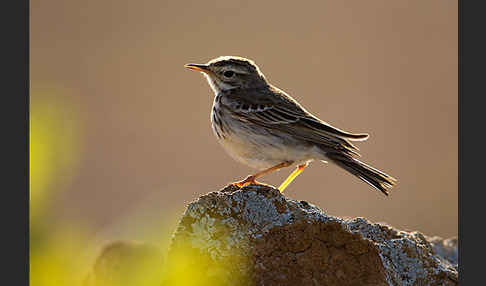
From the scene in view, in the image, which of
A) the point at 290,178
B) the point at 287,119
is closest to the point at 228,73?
the point at 287,119

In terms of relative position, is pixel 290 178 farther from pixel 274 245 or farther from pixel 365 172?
pixel 274 245

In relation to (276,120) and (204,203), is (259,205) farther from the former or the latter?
(276,120)

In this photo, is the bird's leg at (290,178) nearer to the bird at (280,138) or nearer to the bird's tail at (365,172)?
the bird at (280,138)

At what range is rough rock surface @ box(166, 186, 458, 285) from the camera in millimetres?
2896

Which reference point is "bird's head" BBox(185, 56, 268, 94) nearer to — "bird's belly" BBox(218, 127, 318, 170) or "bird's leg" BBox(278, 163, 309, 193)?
"bird's belly" BBox(218, 127, 318, 170)

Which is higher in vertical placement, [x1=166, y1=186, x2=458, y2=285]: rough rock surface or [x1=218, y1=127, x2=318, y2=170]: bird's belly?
[x1=218, y1=127, x2=318, y2=170]: bird's belly

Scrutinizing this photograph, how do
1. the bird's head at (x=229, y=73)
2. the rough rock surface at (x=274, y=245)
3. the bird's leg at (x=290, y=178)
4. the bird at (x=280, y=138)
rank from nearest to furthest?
1. the rough rock surface at (x=274, y=245)
2. the bird's leg at (x=290, y=178)
3. the bird at (x=280, y=138)
4. the bird's head at (x=229, y=73)

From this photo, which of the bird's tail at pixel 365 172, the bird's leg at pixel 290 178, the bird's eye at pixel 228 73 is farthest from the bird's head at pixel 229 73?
the bird's tail at pixel 365 172

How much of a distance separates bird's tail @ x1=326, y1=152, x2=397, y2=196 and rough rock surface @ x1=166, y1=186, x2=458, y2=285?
1.55 metres

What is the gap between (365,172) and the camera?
5184 mm

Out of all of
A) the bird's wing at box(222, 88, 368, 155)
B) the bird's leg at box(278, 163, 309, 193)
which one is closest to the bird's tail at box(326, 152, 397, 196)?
the bird's wing at box(222, 88, 368, 155)

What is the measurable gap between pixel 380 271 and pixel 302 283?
50cm

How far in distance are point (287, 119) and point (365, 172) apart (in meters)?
1.00

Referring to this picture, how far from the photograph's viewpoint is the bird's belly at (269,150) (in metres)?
5.31
